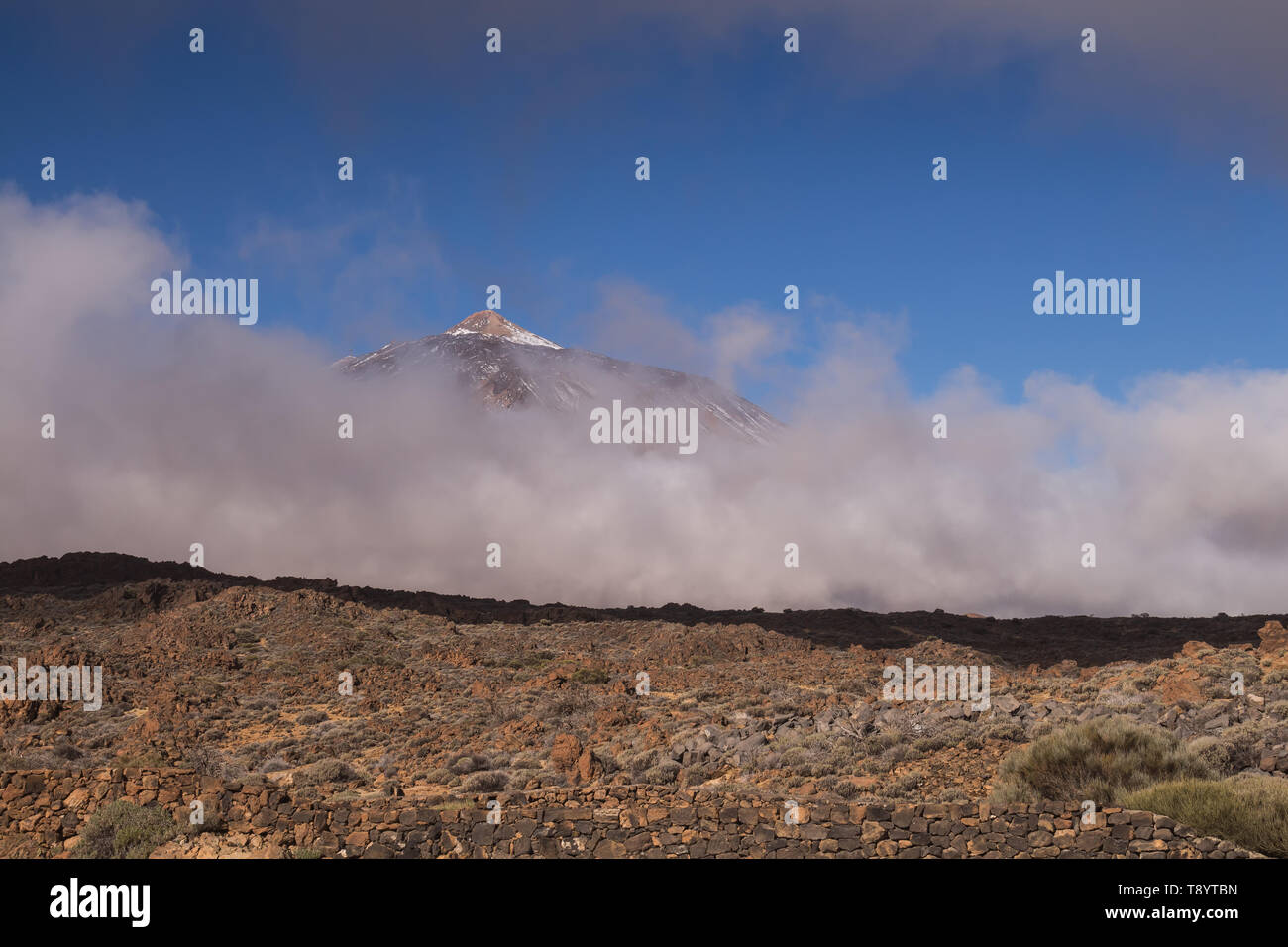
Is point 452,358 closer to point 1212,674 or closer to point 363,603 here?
point 363,603

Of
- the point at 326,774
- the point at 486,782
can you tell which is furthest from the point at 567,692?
the point at 486,782

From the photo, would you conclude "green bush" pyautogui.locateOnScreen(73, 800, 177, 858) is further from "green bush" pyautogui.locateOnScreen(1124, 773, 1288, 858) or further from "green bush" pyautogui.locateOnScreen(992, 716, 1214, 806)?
"green bush" pyautogui.locateOnScreen(1124, 773, 1288, 858)

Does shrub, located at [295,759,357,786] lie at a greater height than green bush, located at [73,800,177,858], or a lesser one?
lesser

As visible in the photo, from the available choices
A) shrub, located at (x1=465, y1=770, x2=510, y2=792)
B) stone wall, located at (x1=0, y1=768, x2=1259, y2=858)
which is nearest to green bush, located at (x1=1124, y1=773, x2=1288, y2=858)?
stone wall, located at (x1=0, y1=768, x2=1259, y2=858)

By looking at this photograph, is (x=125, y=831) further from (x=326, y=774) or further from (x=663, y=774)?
(x=663, y=774)
